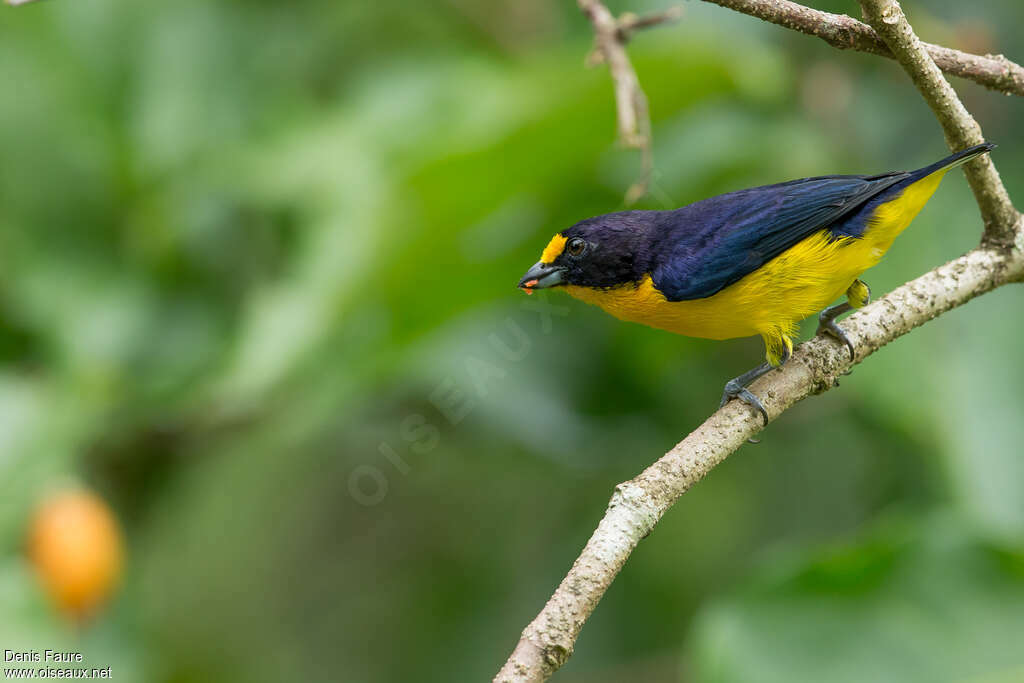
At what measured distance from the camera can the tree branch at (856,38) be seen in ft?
6.55

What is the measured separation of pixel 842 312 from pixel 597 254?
2.49ft

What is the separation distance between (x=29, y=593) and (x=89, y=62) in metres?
2.40

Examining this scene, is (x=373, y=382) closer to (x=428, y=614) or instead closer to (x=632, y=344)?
(x=632, y=344)

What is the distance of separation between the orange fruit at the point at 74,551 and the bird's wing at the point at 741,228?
195 centimetres

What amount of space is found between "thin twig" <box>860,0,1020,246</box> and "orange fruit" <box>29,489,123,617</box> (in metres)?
2.68

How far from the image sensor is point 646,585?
475 centimetres

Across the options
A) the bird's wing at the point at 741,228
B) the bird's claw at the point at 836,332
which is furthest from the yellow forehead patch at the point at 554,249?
the bird's claw at the point at 836,332

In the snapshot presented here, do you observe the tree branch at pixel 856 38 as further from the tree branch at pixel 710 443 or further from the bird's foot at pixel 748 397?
the bird's foot at pixel 748 397

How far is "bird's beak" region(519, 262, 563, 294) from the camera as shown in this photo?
2.56 metres

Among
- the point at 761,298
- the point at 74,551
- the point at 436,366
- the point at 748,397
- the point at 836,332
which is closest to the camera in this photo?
the point at 748,397

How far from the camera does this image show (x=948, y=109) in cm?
226

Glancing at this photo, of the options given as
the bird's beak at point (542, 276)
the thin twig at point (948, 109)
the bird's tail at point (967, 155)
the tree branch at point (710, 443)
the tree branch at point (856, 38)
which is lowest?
the tree branch at point (710, 443)

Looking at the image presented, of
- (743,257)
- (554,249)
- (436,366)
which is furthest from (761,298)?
(436,366)

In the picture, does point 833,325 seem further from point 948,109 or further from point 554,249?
point 554,249
